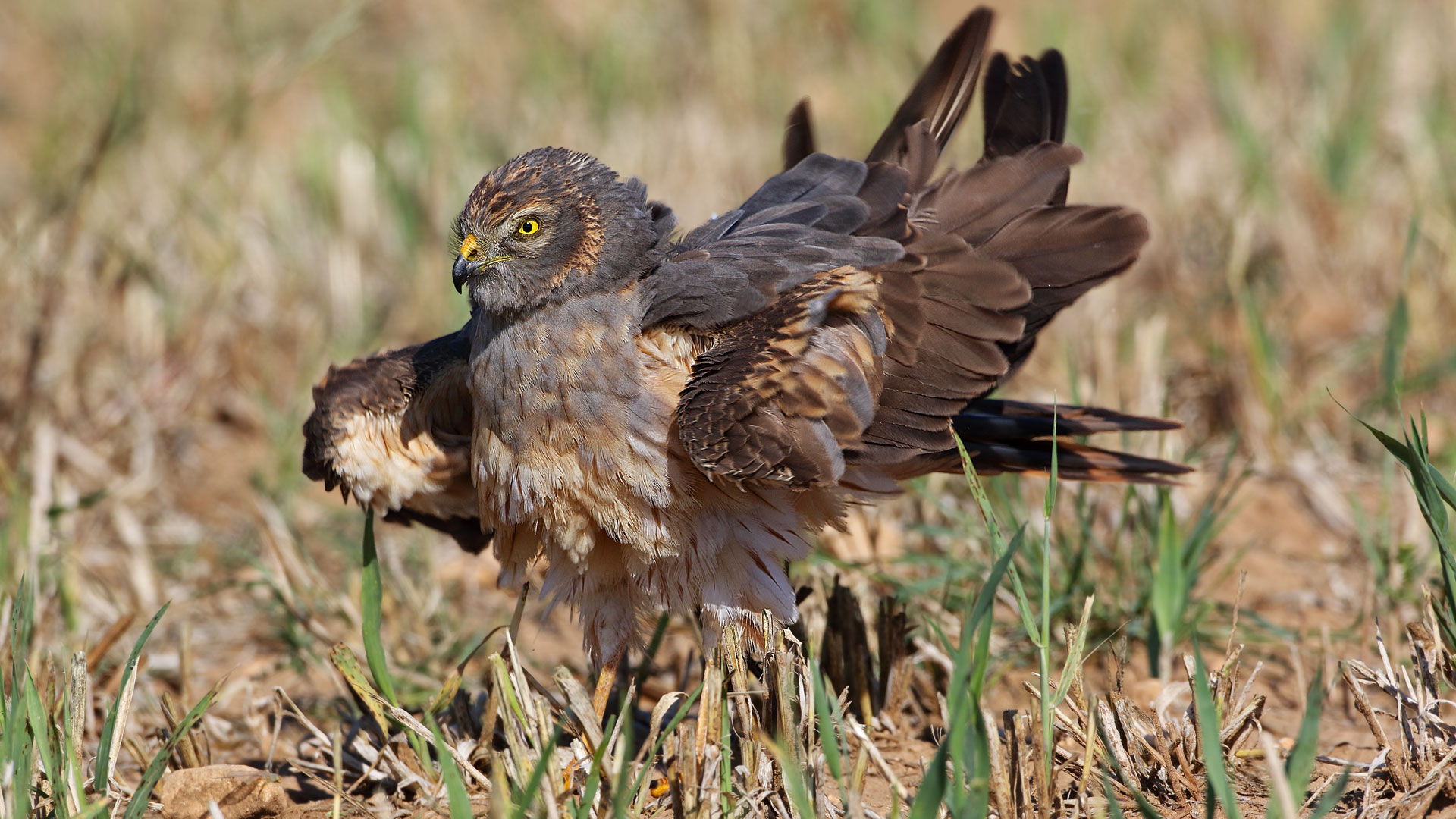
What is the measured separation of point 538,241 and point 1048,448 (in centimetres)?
171

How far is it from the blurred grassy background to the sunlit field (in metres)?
0.03

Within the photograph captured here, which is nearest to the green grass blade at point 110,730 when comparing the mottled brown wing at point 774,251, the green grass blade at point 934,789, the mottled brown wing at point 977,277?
the mottled brown wing at point 774,251

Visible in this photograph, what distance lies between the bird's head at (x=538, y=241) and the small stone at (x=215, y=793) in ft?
4.75

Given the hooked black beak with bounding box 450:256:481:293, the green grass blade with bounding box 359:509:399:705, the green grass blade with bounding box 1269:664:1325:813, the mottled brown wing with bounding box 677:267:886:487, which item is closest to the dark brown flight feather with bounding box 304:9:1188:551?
the mottled brown wing with bounding box 677:267:886:487

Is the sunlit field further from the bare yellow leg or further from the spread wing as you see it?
the spread wing

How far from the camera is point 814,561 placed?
487 centimetres

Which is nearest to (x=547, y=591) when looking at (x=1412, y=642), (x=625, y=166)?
(x=1412, y=642)

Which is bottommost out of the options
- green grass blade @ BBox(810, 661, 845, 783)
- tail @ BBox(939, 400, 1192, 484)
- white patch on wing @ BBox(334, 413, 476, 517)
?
green grass blade @ BBox(810, 661, 845, 783)

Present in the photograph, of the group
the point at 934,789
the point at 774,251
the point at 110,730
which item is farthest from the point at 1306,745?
the point at 110,730

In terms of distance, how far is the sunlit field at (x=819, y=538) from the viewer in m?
3.14

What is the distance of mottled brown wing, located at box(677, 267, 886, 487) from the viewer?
334 cm

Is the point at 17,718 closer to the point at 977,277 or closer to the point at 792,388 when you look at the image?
the point at 792,388

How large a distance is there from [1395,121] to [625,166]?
15.3 ft

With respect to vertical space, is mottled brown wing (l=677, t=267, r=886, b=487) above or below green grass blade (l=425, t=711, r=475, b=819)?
above
